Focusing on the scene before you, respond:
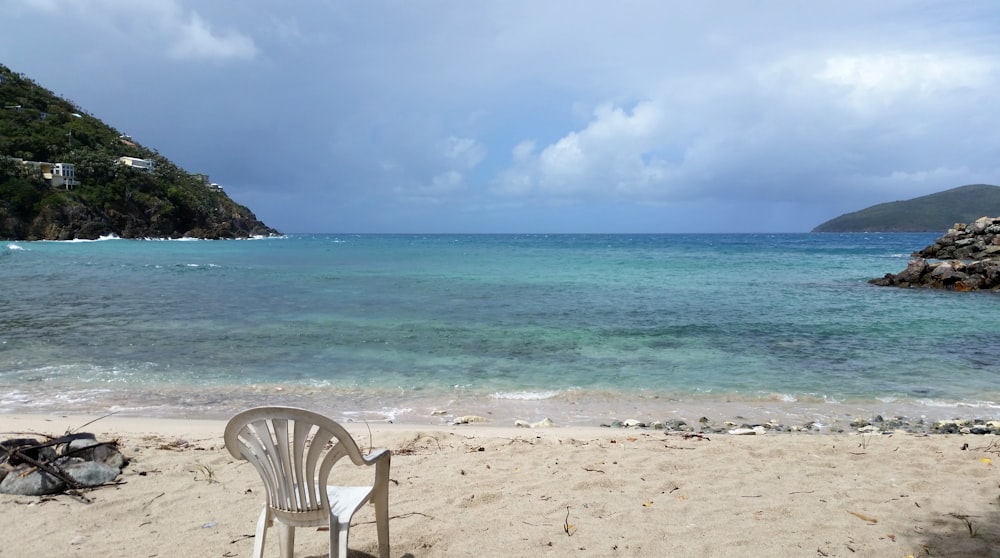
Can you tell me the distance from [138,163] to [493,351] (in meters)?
102

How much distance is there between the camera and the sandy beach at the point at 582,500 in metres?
3.94

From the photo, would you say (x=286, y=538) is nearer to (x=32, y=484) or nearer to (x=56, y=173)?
(x=32, y=484)

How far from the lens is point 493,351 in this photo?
12133 millimetres

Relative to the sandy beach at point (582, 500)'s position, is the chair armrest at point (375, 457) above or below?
above

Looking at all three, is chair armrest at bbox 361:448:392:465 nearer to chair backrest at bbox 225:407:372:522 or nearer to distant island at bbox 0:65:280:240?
chair backrest at bbox 225:407:372:522

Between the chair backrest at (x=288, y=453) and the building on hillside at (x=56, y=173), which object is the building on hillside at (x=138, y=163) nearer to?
the building on hillside at (x=56, y=173)

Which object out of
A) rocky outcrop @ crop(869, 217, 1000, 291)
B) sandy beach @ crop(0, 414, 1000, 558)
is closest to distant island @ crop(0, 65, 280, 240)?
sandy beach @ crop(0, 414, 1000, 558)

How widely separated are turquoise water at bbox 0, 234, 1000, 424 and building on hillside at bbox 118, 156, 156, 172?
264ft

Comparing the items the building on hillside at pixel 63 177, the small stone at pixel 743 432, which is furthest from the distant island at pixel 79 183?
the small stone at pixel 743 432

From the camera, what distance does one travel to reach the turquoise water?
8.70m

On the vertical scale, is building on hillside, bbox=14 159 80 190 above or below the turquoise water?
above

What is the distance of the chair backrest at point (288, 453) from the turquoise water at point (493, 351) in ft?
15.5

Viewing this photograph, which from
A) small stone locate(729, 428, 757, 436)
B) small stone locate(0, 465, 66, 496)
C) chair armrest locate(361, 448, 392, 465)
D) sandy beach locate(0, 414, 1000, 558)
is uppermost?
chair armrest locate(361, 448, 392, 465)

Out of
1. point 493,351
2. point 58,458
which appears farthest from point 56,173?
point 58,458
